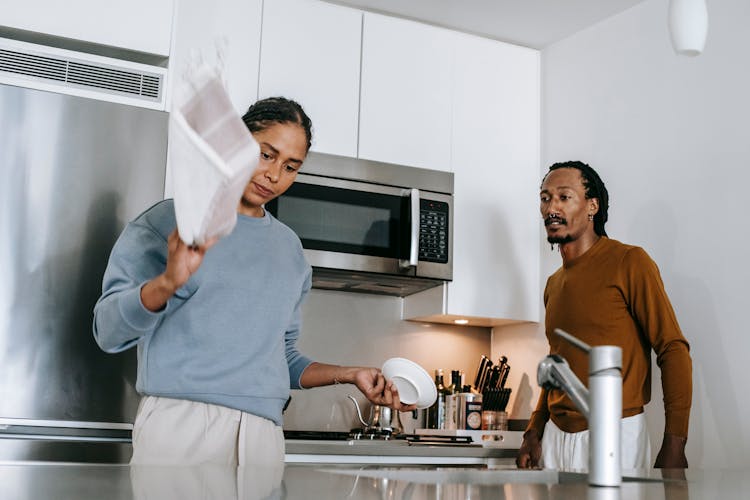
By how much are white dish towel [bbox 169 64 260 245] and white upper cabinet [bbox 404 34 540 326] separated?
2.29m

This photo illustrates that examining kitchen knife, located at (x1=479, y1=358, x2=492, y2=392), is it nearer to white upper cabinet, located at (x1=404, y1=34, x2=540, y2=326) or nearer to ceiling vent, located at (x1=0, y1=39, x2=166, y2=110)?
white upper cabinet, located at (x1=404, y1=34, x2=540, y2=326)

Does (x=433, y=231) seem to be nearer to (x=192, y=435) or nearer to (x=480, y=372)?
(x=480, y=372)

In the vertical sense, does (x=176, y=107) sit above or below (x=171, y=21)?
below

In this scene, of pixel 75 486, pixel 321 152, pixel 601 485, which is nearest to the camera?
pixel 75 486

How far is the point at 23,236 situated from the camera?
2.51 m

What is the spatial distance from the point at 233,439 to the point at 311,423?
1574 mm

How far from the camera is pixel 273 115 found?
1.90m

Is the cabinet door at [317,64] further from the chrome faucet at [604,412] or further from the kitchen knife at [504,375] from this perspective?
the chrome faucet at [604,412]

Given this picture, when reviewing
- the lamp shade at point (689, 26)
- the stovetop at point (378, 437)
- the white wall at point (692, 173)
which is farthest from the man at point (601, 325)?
the lamp shade at point (689, 26)

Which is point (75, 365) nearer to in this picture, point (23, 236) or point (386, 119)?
point (23, 236)

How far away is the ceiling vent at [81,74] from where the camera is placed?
260 centimetres

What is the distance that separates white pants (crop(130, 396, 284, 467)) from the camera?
1.73 meters

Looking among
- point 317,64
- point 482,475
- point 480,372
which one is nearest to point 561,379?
point 482,475

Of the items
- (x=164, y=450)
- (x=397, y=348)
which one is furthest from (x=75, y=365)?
(x=397, y=348)
